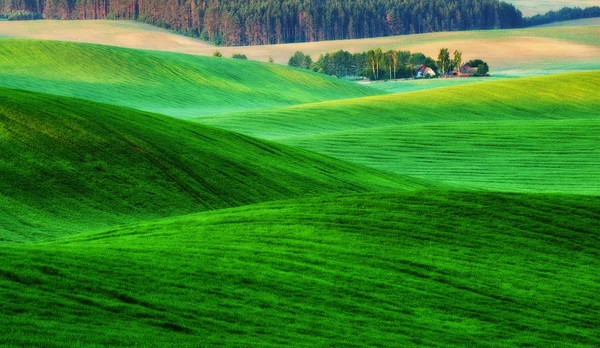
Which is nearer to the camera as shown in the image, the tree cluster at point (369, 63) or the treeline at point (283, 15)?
the tree cluster at point (369, 63)

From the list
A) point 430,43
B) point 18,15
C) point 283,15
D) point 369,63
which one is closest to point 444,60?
point 369,63

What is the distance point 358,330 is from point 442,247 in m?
4.89

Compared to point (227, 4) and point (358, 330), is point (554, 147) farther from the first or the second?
point (227, 4)

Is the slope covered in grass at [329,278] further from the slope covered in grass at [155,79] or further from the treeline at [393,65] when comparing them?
the treeline at [393,65]

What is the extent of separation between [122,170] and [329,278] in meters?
12.7

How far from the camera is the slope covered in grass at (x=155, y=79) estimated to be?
6481 cm

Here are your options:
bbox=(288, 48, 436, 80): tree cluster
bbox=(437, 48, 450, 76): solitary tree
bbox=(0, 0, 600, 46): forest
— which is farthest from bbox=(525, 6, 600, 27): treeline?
bbox=(437, 48, 450, 76): solitary tree

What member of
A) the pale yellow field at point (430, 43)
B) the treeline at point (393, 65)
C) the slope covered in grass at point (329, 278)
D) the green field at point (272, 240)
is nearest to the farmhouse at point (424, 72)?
the treeline at point (393, 65)

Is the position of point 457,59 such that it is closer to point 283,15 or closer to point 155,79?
point 155,79

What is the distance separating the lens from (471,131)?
44.1 m

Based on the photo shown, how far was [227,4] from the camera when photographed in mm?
175375

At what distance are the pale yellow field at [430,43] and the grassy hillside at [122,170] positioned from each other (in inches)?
3383

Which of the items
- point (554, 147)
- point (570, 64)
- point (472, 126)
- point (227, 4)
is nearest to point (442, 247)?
point (554, 147)

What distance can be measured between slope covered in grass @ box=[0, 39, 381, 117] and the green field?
91.6 feet
